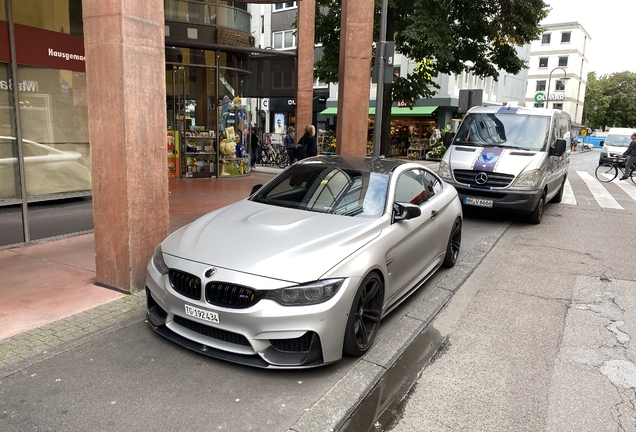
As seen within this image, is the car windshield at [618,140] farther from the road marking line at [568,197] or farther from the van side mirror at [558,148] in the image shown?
the van side mirror at [558,148]

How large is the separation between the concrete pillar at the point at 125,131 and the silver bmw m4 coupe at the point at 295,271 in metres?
0.92

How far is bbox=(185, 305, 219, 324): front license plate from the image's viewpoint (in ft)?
→ 12.1

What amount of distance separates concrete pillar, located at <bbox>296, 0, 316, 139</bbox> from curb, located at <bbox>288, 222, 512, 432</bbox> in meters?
11.3

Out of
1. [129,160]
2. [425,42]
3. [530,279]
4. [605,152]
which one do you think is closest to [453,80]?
[605,152]

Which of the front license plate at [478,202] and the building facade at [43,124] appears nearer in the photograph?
the building facade at [43,124]

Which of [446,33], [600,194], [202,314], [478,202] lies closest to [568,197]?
[600,194]

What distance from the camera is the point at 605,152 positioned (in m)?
25.8

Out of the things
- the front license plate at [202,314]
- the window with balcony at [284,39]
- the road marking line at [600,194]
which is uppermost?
the window with balcony at [284,39]

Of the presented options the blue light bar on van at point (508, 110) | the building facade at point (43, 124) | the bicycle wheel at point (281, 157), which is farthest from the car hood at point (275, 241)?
the bicycle wheel at point (281, 157)

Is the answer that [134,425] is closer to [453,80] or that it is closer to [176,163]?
[176,163]

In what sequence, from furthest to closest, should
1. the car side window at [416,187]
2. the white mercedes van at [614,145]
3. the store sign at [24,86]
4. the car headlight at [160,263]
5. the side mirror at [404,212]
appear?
the white mercedes van at [614,145] → the store sign at [24,86] → the car side window at [416,187] → the side mirror at [404,212] → the car headlight at [160,263]

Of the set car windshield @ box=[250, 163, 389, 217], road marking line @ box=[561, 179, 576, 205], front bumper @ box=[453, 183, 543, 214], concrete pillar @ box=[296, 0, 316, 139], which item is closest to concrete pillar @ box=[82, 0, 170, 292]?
car windshield @ box=[250, 163, 389, 217]

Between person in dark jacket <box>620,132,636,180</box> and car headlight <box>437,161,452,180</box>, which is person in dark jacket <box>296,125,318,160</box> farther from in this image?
person in dark jacket <box>620,132,636,180</box>

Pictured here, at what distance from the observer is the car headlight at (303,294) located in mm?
3604
